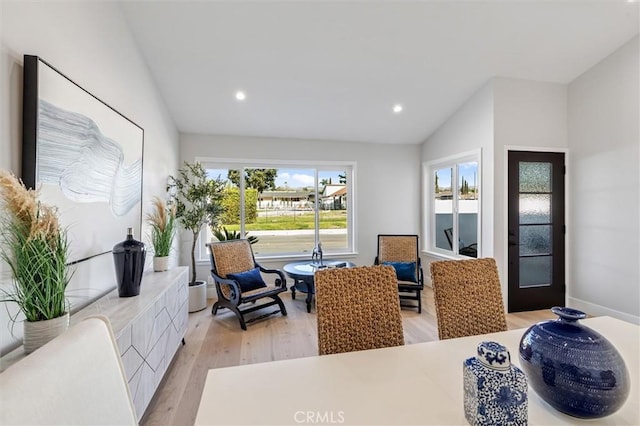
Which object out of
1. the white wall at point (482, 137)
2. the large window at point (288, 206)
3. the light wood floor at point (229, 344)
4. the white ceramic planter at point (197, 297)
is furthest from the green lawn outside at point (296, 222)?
the white wall at point (482, 137)

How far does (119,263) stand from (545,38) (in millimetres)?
4545

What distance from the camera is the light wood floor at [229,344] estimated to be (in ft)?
6.64

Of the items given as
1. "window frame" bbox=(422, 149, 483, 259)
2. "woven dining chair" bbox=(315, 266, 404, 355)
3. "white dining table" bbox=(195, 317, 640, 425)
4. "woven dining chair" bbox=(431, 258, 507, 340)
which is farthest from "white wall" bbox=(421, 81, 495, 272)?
"woven dining chair" bbox=(315, 266, 404, 355)

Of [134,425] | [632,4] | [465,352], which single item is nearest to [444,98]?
[632,4]

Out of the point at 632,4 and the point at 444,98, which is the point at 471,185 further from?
the point at 632,4

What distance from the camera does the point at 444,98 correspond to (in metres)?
3.99

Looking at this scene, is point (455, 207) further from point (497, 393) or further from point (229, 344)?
point (497, 393)

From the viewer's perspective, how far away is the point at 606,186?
343cm

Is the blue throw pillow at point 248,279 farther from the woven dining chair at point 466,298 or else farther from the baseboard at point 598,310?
the baseboard at point 598,310

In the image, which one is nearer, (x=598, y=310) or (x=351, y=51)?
(x=351, y=51)

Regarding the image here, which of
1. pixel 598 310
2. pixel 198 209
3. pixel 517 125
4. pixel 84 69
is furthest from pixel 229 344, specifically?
pixel 598 310

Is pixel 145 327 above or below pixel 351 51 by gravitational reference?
below

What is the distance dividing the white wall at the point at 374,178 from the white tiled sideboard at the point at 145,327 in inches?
112

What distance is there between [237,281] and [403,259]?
96.2 inches
